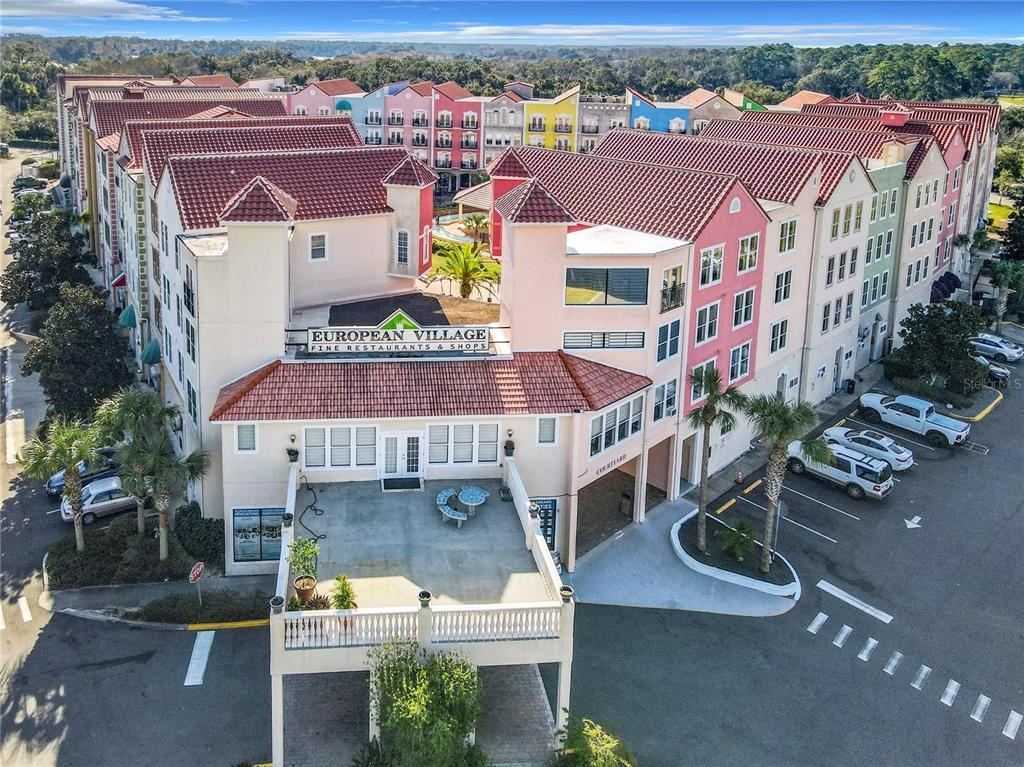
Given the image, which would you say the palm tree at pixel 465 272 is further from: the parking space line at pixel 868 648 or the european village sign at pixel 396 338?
the parking space line at pixel 868 648

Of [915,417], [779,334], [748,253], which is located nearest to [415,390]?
[748,253]

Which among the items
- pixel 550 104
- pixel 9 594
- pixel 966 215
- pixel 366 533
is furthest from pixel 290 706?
pixel 550 104

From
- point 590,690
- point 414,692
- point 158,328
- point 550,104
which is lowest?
point 590,690

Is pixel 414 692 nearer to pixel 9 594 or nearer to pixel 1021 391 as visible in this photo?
pixel 9 594

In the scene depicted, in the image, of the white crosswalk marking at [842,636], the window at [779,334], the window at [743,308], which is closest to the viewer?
the white crosswalk marking at [842,636]

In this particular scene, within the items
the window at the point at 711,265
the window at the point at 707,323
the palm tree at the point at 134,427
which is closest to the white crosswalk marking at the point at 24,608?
the palm tree at the point at 134,427

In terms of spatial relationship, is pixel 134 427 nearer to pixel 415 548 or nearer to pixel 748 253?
pixel 415 548

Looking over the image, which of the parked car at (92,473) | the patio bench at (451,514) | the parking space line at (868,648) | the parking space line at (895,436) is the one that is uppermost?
the patio bench at (451,514)
